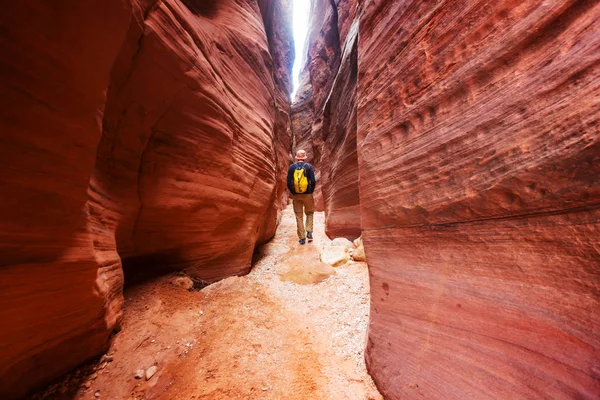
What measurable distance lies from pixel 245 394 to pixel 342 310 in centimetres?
164

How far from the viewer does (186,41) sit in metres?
2.83

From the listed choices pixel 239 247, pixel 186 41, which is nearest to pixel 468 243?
pixel 186 41

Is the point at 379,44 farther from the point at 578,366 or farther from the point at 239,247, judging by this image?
the point at 239,247

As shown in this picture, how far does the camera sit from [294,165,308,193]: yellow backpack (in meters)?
6.29

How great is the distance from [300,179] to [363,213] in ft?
12.6

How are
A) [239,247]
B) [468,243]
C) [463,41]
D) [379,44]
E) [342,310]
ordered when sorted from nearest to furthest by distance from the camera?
[468,243], [463,41], [379,44], [342,310], [239,247]

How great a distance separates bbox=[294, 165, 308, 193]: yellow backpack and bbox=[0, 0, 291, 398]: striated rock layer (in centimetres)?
129

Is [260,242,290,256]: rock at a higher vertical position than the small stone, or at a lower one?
higher

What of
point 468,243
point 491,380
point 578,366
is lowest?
point 491,380

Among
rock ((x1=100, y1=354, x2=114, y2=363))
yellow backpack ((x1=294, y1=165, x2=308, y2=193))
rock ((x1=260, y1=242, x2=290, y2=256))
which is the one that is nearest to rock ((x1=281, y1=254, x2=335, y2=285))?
rock ((x1=260, y1=242, x2=290, y2=256))

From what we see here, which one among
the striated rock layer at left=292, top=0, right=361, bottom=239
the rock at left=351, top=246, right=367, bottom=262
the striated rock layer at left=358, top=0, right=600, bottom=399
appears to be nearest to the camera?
the striated rock layer at left=358, top=0, right=600, bottom=399

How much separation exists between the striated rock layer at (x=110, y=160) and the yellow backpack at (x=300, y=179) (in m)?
1.29

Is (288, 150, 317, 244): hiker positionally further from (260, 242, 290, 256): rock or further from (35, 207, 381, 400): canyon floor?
(35, 207, 381, 400): canyon floor

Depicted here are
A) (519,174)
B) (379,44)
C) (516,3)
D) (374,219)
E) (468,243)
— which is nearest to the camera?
(519,174)
